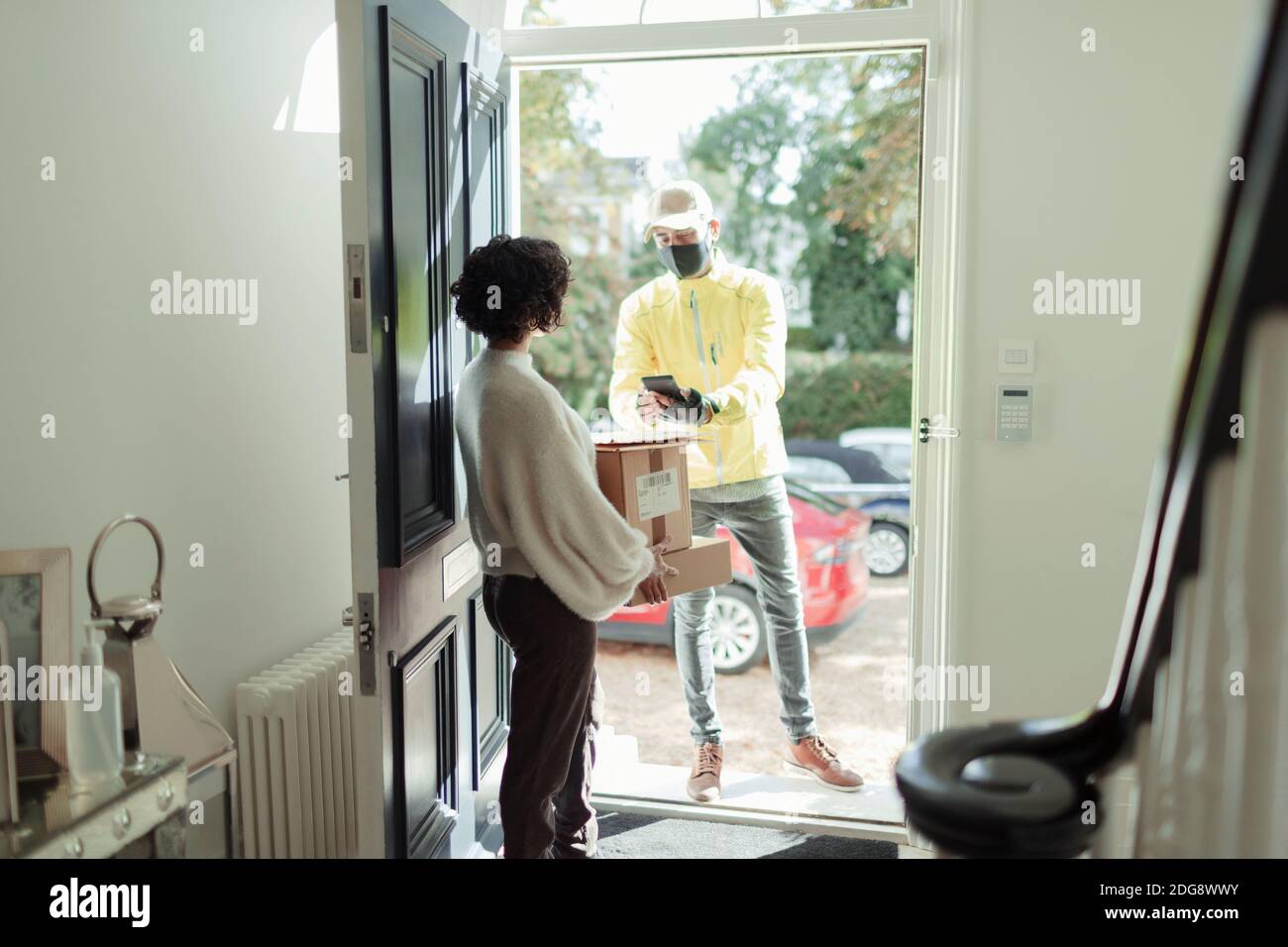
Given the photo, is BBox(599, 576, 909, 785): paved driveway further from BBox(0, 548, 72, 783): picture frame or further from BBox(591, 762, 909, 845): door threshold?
BBox(0, 548, 72, 783): picture frame

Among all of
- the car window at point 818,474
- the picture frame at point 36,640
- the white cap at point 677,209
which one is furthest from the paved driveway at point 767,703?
the picture frame at point 36,640

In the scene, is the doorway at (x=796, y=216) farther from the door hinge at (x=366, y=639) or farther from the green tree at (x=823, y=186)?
the door hinge at (x=366, y=639)

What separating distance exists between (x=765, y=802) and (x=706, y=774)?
0.64 feet

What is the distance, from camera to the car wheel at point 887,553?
6.37 m

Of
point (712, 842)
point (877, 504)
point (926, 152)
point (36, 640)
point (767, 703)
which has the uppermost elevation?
point (926, 152)

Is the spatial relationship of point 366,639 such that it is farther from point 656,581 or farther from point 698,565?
point 698,565

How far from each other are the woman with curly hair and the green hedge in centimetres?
644

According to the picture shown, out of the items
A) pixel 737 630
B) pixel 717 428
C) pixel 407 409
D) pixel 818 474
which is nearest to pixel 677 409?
pixel 717 428

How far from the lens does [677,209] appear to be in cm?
309

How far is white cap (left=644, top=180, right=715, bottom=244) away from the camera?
305 centimetres

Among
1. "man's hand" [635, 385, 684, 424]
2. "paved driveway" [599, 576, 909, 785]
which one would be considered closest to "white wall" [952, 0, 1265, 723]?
"man's hand" [635, 385, 684, 424]

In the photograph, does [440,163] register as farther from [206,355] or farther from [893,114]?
[893,114]

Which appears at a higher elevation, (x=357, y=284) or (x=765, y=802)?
(x=357, y=284)

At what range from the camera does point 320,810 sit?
2.51 m
